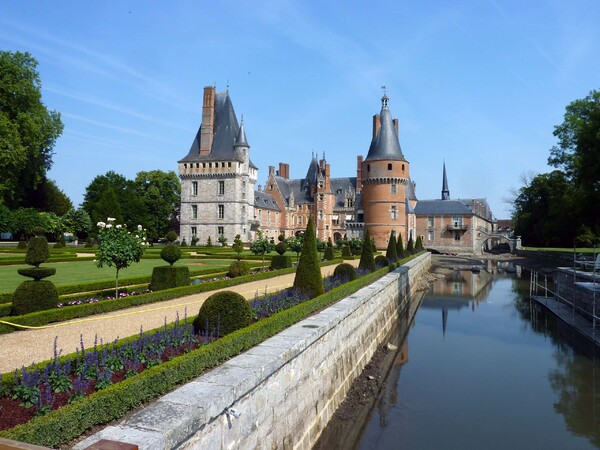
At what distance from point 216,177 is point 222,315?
40.5m

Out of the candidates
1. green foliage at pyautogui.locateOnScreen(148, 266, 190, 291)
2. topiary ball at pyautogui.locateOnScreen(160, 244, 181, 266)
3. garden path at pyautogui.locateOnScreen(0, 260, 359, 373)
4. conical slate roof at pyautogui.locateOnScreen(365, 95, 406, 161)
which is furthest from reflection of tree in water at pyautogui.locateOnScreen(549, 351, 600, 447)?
conical slate roof at pyautogui.locateOnScreen(365, 95, 406, 161)

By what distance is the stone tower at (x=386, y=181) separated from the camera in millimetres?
44625

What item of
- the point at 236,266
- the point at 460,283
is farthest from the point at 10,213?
the point at 460,283

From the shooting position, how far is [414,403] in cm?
913

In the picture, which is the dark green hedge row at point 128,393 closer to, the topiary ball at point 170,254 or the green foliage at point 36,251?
the green foliage at point 36,251

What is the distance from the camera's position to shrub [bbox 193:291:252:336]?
656cm

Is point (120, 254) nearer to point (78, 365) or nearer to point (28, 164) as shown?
point (78, 365)

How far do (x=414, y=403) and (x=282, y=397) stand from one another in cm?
449

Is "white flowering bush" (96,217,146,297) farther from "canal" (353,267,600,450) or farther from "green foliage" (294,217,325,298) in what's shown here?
"canal" (353,267,600,450)

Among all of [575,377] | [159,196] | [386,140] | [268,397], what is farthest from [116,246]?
[159,196]

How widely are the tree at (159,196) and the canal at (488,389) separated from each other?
41.6 meters

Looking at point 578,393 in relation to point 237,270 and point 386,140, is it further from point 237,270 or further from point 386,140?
point 386,140

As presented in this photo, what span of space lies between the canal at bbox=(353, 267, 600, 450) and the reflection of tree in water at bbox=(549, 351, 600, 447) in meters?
0.02

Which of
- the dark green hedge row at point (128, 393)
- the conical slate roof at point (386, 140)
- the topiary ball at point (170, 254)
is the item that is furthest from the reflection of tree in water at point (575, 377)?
the conical slate roof at point (386, 140)
